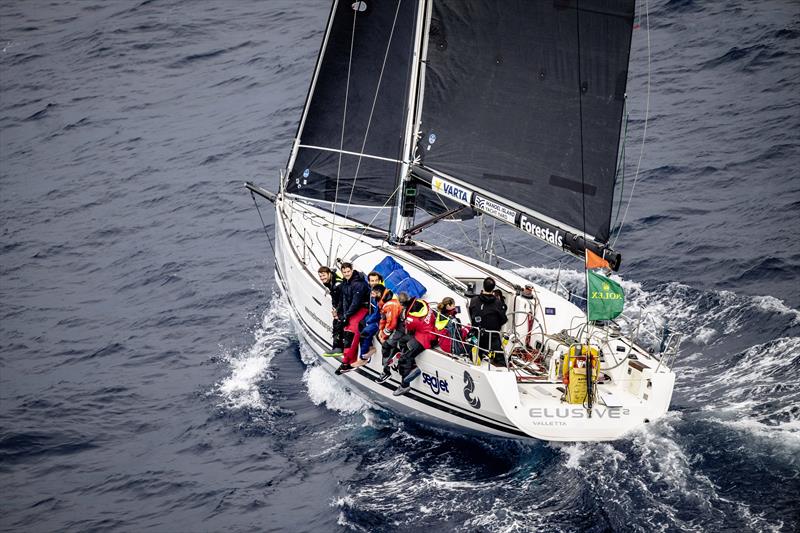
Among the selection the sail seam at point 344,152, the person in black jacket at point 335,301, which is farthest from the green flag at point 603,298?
the sail seam at point 344,152

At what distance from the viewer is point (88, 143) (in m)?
32.3

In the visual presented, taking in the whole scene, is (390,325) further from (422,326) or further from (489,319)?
(489,319)

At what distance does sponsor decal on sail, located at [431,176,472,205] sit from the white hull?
1841mm

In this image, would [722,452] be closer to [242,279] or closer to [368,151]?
[368,151]

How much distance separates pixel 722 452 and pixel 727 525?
1.60 metres

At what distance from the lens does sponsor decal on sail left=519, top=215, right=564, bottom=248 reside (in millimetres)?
15422

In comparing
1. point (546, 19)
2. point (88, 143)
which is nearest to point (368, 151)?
point (546, 19)

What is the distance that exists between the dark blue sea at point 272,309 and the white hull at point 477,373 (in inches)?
16.3

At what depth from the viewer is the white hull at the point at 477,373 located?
14984 mm

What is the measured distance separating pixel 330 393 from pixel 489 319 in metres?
4.15

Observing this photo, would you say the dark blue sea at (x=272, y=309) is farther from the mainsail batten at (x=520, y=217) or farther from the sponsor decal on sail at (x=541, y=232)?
the sponsor decal on sail at (x=541, y=232)

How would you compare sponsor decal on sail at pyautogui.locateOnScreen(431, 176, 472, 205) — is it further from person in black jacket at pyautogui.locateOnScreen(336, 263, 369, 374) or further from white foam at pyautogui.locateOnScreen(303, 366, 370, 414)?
white foam at pyautogui.locateOnScreen(303, 366, 370, 414)

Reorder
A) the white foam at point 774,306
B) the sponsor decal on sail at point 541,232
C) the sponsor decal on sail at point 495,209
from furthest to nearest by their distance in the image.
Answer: the white foam at point 774,306, the sponsor decal on sail at point 495,209, the sponsor decal on sail at point 541,232

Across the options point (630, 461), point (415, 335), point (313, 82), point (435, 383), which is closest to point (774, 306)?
point (630, 461)
